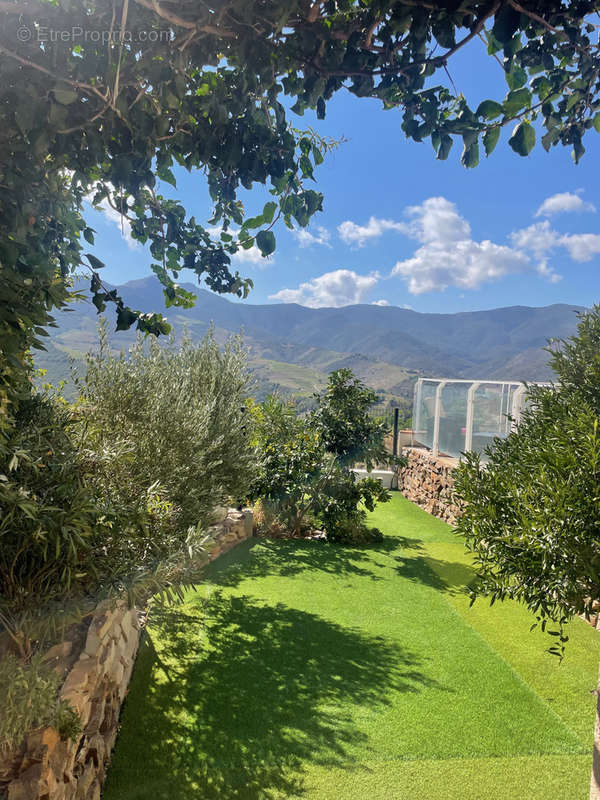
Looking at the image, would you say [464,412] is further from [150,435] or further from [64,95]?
[64,95]

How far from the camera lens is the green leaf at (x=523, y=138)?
6.61 ft

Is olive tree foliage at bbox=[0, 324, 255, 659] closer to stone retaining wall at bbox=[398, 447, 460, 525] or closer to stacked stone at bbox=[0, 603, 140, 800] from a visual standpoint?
stacked stone at bbox=[0, 603, 140, 800]

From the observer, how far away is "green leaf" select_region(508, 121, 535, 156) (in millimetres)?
2014

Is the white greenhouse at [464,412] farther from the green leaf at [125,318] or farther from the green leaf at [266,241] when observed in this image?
the green leaf at [125,318]

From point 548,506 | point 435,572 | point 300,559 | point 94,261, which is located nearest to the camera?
point 548,506

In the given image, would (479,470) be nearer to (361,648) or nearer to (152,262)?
(152,262)

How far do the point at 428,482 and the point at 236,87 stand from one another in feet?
39.6

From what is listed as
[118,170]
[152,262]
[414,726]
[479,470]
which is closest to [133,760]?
[414,726]

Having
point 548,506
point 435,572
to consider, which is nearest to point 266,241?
point 548,506

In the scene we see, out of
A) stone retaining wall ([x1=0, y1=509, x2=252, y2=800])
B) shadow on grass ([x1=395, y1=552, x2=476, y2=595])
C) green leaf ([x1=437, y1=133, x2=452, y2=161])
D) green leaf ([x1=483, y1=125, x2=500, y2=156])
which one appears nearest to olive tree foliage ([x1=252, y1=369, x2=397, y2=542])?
shadow on grass ([x1=395, y1=552, x2=476, y2=595])

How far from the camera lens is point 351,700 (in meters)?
4.44

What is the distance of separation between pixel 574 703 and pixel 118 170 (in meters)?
5.66

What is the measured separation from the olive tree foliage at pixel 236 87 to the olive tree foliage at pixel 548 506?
1285 mm

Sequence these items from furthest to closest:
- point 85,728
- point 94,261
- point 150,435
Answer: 1. point 150,435
2. point 85,728
3. point 94,261
